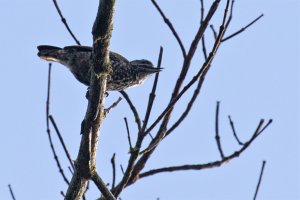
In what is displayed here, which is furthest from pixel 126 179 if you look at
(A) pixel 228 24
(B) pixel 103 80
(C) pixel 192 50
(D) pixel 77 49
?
(D) pixel 77 49

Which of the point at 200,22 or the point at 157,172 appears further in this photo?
the point at 157,172

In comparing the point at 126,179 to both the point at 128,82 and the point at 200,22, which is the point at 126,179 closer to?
the point at 200,22

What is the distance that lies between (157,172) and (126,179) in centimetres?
53

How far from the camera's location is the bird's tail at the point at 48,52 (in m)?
6.75

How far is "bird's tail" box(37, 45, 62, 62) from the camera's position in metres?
6.75

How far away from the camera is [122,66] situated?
23.8 feet

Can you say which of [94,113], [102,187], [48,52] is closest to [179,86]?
[94,113]

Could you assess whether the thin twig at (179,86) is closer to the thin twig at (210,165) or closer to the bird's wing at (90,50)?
the thin twig at (210,165)

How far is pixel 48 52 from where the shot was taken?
6.77 m

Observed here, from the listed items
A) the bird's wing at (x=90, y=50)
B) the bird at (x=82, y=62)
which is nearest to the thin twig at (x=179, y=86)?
the bird at (x=82, y=62)

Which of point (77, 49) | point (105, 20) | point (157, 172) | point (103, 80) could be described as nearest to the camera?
point (105, 20)

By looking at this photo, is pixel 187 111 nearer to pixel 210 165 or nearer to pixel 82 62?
pixel 210 165

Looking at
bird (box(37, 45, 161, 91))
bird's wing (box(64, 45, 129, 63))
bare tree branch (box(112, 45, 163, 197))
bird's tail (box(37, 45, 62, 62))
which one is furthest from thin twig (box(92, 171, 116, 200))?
bird's tail (box(37, 45, 62, 62))

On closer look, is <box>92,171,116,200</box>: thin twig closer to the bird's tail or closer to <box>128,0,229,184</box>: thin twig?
<box>128,0,229,184</box>: thin twig
